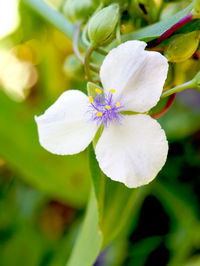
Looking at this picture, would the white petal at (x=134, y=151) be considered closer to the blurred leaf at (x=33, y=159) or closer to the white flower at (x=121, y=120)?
the white flower at (x=121, y=120)

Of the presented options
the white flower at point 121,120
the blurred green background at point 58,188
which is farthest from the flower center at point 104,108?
the blurred green background at point 58,188

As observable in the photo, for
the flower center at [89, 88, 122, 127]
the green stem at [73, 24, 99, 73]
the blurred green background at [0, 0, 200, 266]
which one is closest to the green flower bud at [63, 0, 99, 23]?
A: the green stem at [73, 24, 99, 73]

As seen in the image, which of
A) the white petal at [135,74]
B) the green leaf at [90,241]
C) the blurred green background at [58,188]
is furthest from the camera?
the blurred green background at [58,188]

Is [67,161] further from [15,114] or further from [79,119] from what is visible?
[79,119]

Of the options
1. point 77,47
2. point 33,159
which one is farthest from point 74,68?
point 33,159

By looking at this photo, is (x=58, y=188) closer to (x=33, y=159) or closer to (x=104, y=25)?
(x=33, y=159)

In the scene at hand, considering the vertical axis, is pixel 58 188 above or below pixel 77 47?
below
